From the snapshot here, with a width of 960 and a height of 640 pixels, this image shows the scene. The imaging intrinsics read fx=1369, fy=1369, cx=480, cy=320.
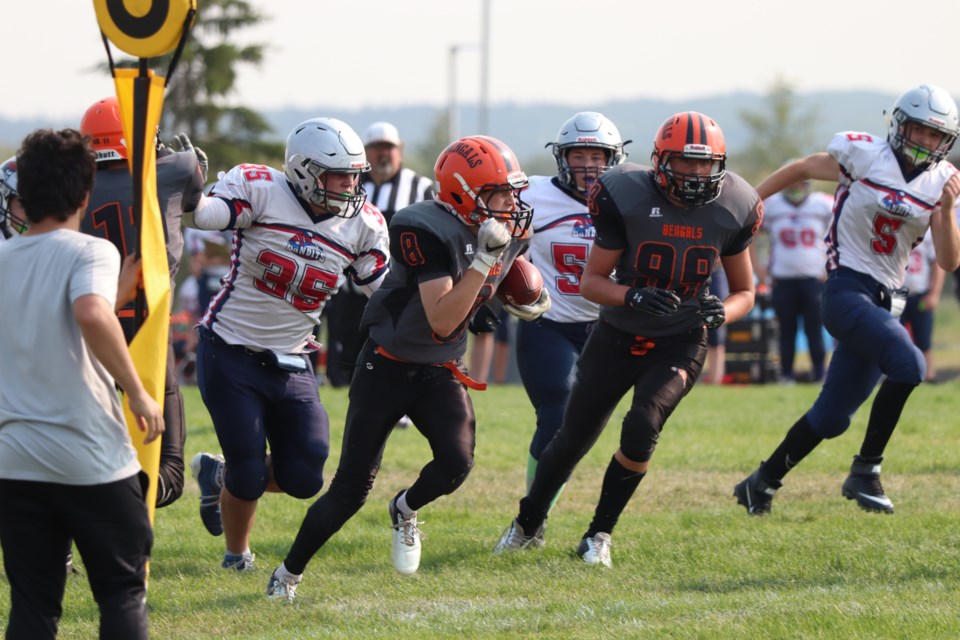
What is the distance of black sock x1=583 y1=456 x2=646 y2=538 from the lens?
19.1ft

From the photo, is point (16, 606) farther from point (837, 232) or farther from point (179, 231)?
point (837, 232)

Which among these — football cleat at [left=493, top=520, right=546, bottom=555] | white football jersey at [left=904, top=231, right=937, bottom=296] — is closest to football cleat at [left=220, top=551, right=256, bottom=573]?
football cleat at [left=493, top=520, right=546, bottom=555]

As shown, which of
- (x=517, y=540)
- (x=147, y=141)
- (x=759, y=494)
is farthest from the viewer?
(x=759, y=494)

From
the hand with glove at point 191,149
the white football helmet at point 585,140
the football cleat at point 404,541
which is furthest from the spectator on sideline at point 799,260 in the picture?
the hand with glove at point 191,149

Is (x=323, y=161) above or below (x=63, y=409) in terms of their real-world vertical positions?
above

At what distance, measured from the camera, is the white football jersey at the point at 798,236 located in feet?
44.1

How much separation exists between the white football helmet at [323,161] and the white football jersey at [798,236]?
861 cm

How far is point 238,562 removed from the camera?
594 centimetres

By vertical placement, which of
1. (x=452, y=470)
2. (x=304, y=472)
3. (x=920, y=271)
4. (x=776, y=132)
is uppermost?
(x=452, y=470)

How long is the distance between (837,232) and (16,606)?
4.58 m

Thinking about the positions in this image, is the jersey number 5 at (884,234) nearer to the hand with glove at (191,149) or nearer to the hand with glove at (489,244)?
the hand with glove at (489,244)

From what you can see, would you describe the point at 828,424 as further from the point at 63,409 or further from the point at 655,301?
the point at 63,409

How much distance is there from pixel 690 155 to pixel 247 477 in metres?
2.23

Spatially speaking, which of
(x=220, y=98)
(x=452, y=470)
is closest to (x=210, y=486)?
(x=452, y=470)
